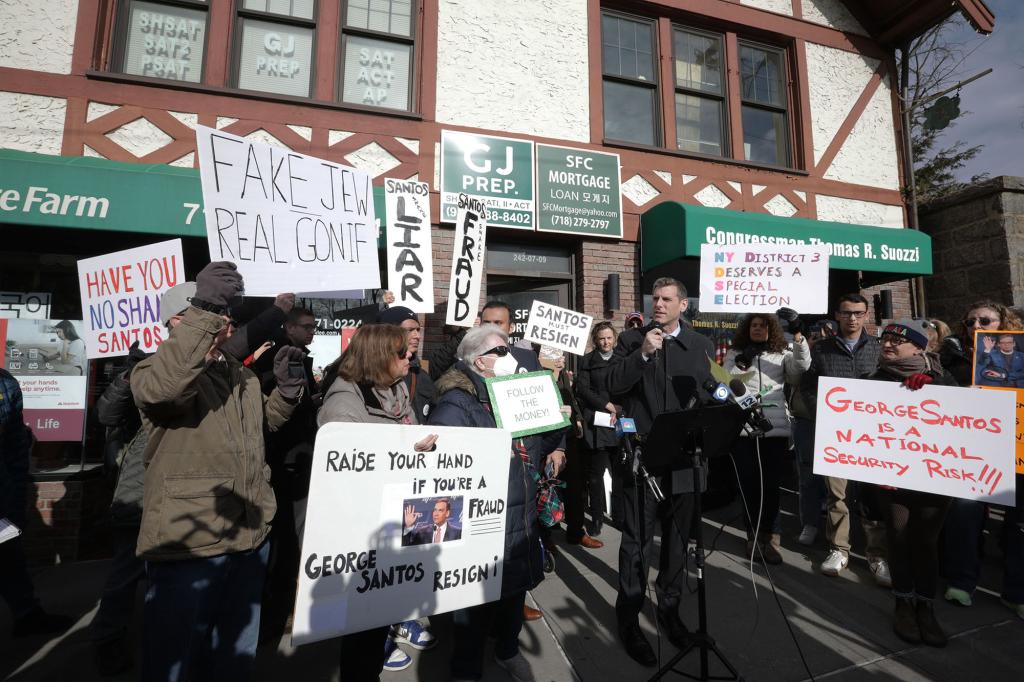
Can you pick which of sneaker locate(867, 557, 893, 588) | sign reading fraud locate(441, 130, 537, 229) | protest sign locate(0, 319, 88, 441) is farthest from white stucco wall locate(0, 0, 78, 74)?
sneaker locate(867, 557, 893, 588)

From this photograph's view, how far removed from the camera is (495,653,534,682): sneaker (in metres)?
2.58

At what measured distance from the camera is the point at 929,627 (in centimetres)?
288

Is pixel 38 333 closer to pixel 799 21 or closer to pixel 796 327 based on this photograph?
pixel 796 327

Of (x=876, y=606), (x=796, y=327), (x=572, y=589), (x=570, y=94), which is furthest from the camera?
(x=570, y=94)

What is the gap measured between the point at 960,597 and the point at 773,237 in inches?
158

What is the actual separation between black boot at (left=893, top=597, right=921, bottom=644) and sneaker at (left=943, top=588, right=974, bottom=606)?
0.67 metres

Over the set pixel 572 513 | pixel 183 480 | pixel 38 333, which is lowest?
pixel 572 513

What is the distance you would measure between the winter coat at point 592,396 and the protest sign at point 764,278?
1.16 meters

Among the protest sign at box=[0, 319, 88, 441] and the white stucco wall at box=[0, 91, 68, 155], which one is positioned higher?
the white stucco wall at box=[0, 91, 68, 155]

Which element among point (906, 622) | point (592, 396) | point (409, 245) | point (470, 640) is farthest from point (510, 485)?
point (409, 245)

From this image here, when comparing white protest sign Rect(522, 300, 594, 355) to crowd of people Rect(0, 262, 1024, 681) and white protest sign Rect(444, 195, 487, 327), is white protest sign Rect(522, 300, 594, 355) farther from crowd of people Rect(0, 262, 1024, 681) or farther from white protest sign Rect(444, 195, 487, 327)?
white protest sign Rect(444, 195, 487, 327)

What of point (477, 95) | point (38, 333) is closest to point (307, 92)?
point (477, 95)

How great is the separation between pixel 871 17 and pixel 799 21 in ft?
4.23

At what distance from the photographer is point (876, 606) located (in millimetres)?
3330
